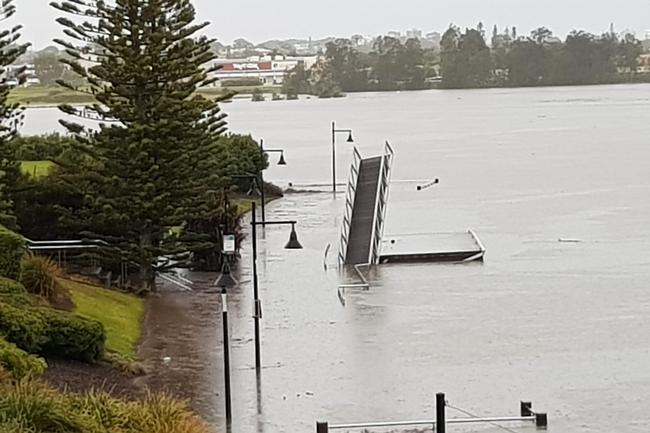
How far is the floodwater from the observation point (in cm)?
1277

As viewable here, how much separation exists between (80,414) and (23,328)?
4.23m

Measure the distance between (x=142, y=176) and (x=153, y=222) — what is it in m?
0.81

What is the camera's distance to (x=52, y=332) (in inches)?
484

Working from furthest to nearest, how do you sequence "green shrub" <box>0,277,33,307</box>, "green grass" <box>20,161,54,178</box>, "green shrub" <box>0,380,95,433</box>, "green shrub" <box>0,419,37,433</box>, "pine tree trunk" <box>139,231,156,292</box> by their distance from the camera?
"green grass" <box>20,161,54,178</box> < "pine tree trunk" <box>139,231,156,292</box> < "green shrub" <box>0,277,33,307</box> < "green shrub" <box>0,380,95,433</box> < "green shrub" <box>0,419,37,433</box>

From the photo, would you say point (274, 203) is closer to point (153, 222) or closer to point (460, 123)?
point (153, 222)

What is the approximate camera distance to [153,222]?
20.5m

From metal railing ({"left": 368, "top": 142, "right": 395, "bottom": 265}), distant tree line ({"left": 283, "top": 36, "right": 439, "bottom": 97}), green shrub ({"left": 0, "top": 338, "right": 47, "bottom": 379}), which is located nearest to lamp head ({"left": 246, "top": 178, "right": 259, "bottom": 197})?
metal railing ({"left": 368, "top": 142, "right": 395, "bottom": 265})

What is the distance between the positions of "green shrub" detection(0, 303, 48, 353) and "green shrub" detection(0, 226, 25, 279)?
196cm

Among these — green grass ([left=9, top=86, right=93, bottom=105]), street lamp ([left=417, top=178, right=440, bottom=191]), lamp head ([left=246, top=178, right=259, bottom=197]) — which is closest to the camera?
lamp head ([left=246, top=178, right=259, bottom=197])

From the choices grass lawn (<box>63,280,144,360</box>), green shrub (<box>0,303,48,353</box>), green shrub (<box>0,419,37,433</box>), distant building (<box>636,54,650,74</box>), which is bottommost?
grass lawn (<box>63,280,144,360</box>)

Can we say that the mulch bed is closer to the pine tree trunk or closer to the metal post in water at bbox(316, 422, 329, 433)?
the metal post in water at bbox(316, 422, 329, 433)

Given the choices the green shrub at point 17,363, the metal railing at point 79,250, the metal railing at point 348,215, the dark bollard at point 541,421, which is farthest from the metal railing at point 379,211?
the green shrub at point 17,363

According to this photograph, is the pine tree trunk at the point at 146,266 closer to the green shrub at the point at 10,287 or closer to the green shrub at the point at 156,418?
the green shrub at the point at 10,287

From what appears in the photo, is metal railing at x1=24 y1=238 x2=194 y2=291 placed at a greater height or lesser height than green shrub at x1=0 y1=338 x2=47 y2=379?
lesser
